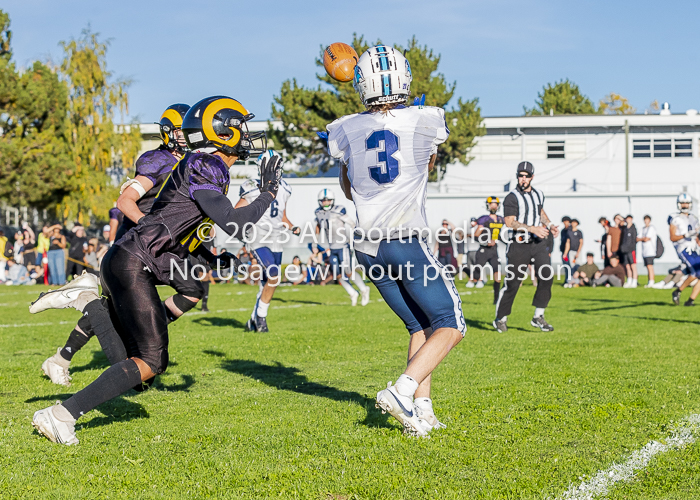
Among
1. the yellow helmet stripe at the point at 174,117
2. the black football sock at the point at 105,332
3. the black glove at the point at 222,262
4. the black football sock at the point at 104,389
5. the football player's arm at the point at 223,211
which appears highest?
the yellow helmet stripe at the point at 174,117

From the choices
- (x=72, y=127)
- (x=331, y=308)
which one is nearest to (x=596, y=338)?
(x=331, y=308)

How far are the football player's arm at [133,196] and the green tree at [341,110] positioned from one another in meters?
34.1

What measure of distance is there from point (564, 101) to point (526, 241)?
171 ft

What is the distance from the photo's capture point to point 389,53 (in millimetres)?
4340

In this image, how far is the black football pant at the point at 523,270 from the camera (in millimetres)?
9914

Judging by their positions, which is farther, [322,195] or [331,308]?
[322,195]

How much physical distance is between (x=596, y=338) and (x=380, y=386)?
4.14m

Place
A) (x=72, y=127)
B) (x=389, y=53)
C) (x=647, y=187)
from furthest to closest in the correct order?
(x=647, y=187), (x=72, y=127), (x=389, y=53)

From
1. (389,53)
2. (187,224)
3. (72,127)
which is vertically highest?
(72,127)

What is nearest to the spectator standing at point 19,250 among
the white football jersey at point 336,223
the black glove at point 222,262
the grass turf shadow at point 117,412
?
the white football jersey at point 336,223

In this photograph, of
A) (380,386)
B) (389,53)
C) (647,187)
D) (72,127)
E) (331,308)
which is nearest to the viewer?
(389,53)

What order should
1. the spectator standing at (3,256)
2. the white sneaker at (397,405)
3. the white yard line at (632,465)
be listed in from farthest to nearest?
the spectator standing at (3,256) < the white sneaker at (397,405) < the white yard line at (632,465)

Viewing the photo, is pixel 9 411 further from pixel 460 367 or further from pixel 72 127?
pixel 72 127

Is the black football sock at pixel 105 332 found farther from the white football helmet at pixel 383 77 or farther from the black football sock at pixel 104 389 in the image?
the white football helmet at pixel 383 77
